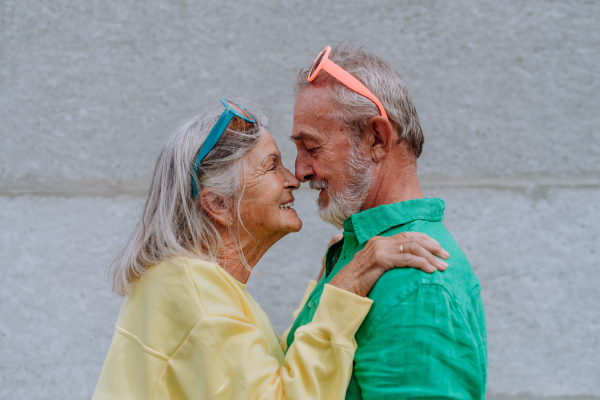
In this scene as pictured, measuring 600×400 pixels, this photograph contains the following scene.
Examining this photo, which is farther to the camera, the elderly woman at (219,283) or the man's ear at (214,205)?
the man's ear at (214,205)

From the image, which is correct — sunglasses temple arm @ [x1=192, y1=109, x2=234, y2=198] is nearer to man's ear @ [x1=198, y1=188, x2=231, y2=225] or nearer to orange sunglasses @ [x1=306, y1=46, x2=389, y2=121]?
man's ear @ [x1=198, y1=188, x2=231, y2=225]

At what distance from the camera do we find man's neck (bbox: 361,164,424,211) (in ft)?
5.77

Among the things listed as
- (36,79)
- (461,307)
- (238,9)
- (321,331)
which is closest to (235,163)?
(321,331)

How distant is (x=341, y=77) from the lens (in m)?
1.75

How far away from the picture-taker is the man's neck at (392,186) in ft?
5.77

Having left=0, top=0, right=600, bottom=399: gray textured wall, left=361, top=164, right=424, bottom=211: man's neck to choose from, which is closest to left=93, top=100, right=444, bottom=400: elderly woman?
left=361, top=164, right=424, bottom=211: man's neck

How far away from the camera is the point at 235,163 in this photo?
73.4 inches

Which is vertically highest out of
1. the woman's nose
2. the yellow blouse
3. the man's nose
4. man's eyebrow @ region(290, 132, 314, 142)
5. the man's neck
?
man's eyebrow @ region(290, 132, 314, 142)

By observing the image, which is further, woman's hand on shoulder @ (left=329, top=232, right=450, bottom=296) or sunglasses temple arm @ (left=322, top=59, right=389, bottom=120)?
sunglasses temple arm @ (left=322, top=59, right=389, bottom=120)

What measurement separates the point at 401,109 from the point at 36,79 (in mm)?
2629

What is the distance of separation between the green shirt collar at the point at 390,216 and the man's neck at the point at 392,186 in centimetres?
10

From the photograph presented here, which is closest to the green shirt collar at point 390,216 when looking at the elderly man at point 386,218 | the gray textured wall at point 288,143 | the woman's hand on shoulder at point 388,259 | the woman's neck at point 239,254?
the elderly man at point 386,218

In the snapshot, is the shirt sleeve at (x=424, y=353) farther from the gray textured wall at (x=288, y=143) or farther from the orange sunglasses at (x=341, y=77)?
the gray textured wall at (x=288, y=143)

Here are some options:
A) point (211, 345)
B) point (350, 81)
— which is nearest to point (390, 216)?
point (350, 81)
